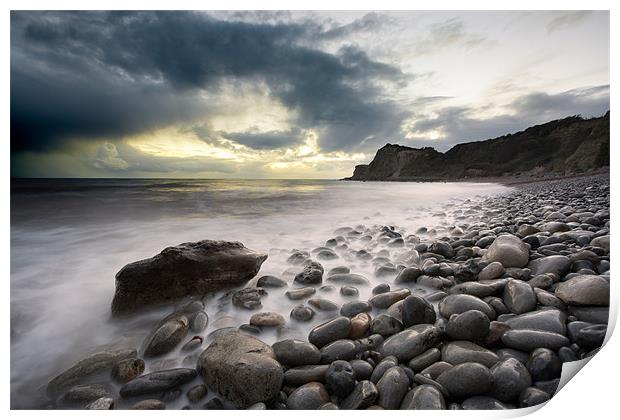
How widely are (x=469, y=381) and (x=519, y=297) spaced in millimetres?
675

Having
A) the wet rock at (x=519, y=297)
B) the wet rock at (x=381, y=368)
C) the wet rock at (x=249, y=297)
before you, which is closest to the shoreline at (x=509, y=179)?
the wet rock at (x=519, y=297)

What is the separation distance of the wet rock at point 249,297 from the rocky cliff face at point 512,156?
5.38ft

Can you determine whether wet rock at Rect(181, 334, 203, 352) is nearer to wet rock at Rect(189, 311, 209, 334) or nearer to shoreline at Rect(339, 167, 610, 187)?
wet rock at Rect(189, 311, 209, 334)

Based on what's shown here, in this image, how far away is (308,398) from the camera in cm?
152

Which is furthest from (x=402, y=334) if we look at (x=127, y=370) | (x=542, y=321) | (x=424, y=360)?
(x=127, y=370)

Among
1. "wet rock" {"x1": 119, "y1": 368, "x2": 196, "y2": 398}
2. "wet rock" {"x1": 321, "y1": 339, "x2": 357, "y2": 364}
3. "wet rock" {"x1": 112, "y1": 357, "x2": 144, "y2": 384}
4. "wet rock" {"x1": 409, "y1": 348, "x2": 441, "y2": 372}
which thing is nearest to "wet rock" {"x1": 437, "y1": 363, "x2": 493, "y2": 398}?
"wet rock" {"x1": 409, "y1": 348, "x2": 441, "y2": 372}

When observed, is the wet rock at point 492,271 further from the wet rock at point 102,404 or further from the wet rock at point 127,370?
the wet rock at point 102,404

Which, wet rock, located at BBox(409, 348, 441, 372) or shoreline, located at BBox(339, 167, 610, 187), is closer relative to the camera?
wet rock, located at BBox(409, 348, 441, 372)

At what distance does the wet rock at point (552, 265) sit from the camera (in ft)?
6.56

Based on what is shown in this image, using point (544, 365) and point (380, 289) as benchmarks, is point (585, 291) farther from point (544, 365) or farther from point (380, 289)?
point (380, 289)

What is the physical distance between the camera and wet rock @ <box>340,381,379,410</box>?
1488 mm

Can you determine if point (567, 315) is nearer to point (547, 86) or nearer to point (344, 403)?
point (344, 403)

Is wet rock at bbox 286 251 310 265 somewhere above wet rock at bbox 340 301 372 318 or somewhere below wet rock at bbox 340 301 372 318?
above

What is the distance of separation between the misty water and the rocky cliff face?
386 mm
